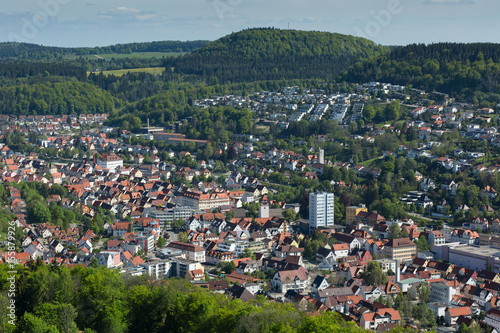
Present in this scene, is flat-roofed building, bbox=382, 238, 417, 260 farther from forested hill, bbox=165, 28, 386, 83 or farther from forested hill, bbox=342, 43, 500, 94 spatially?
forested hill, bbox=165, 28, 386, 83

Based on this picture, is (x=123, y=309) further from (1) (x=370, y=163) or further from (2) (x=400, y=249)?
(1) (x=370, y=163)

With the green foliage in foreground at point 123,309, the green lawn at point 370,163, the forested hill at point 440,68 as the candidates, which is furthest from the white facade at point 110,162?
the green foliage in foreground at point 123,309

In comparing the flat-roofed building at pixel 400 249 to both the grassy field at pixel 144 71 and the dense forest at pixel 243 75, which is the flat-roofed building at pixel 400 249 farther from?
the grassy field at pixel 144 71

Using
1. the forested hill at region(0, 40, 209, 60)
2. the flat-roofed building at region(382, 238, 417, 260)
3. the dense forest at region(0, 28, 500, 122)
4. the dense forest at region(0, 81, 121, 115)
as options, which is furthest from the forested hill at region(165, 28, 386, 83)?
the flat-roofed building at region(382, 238, 417, 260)

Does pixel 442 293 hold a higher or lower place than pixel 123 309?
lower

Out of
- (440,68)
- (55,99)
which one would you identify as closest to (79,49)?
(55,99)

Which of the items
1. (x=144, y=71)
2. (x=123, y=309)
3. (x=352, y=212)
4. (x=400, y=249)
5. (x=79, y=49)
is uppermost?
(x=79, y=49)
